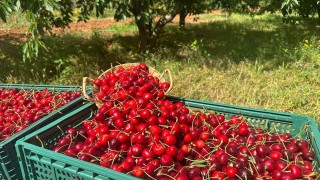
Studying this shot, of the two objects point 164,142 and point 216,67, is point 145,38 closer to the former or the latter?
point 216,67

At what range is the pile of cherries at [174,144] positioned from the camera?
1.58 metres

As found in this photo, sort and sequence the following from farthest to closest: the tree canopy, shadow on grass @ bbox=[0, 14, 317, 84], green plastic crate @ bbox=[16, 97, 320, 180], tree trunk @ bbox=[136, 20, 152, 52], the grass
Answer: tree trunk @ bbox=[136, 20, 152, 52], shadow on grass @ bbox=[0, 14, 317, 84], the grass, the tree canopy, green plastic crate @ bbox=[16, 97, 320, 180]

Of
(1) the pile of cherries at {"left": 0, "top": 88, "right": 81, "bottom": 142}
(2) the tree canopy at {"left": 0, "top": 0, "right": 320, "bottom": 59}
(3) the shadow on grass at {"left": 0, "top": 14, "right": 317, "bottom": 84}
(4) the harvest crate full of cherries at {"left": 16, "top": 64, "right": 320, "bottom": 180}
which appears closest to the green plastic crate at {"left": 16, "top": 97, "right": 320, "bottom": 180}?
(4) the harvest crate full of cherries at {"left": 16, "top": 64, "right": 320, "bottom": 180}

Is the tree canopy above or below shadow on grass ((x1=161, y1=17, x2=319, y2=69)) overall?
above

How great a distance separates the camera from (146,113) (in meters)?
1.92

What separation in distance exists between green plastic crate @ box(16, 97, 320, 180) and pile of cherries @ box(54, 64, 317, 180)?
0.28ft

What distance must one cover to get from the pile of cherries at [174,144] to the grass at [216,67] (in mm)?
1928

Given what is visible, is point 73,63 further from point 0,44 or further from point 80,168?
point 80,168

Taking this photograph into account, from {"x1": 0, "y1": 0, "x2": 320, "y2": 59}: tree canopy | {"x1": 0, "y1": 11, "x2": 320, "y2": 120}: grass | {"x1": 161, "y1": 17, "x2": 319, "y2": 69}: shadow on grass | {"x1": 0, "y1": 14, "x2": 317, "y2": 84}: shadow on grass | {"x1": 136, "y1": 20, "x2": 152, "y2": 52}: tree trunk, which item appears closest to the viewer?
{"x1": 0, "y1": 0, "x2": 320, "y2": 59}: tree canopy

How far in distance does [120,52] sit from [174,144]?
5.04m

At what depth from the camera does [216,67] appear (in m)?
5.11

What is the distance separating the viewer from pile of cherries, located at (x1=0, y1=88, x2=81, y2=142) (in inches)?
85.3

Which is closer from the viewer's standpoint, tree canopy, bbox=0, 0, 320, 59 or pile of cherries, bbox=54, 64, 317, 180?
pile of cherries, bbox=54, 64, 317, 180

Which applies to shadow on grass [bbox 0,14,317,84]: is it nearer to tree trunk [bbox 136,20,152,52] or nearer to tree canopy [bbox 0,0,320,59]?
tree trunk [bbox 136,20,152,52]
